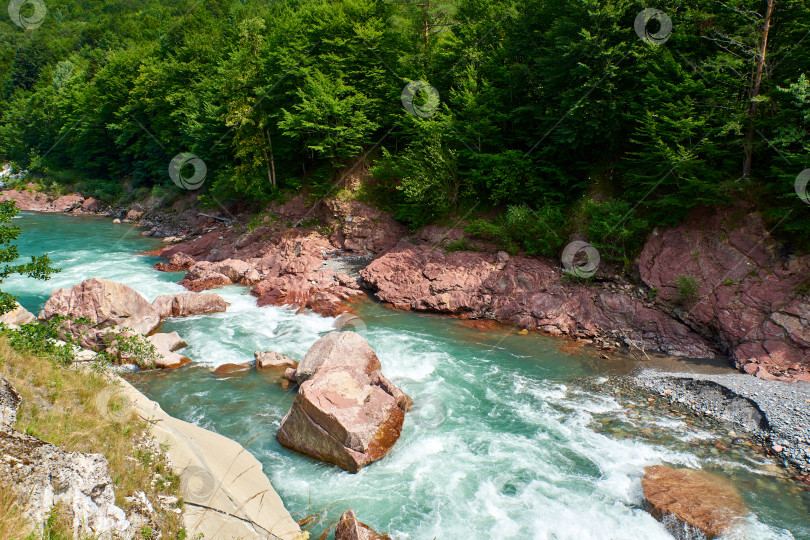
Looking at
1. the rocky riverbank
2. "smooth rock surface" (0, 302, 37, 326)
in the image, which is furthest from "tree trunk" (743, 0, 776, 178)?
"smooth rock surface" (0, 302, 37, 326)

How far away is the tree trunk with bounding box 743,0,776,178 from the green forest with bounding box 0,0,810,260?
2.4 inches

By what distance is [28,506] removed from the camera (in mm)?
4410

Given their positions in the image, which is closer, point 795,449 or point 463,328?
point 795,449

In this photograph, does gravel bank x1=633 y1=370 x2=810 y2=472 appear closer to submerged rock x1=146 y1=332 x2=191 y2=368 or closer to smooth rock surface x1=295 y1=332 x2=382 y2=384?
smooth rock surface x1=295 y1=332 x2=382 y2=384

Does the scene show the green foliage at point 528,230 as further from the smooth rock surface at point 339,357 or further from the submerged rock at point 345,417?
the submerged rock at point 345,417

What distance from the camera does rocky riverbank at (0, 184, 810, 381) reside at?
45.2 feet

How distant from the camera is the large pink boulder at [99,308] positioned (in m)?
14.9

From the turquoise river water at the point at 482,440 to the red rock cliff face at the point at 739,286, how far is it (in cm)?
325

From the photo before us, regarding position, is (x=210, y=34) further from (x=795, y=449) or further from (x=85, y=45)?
(x=85, y=45)

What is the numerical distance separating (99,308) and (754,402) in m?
18.9

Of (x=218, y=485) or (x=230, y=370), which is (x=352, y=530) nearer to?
(x=218, y=485)


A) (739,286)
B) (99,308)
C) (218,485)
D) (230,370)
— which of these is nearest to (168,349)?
(230,370)

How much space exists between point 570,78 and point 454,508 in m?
16.8

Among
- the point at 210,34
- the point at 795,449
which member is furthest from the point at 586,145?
the point at 210,34
